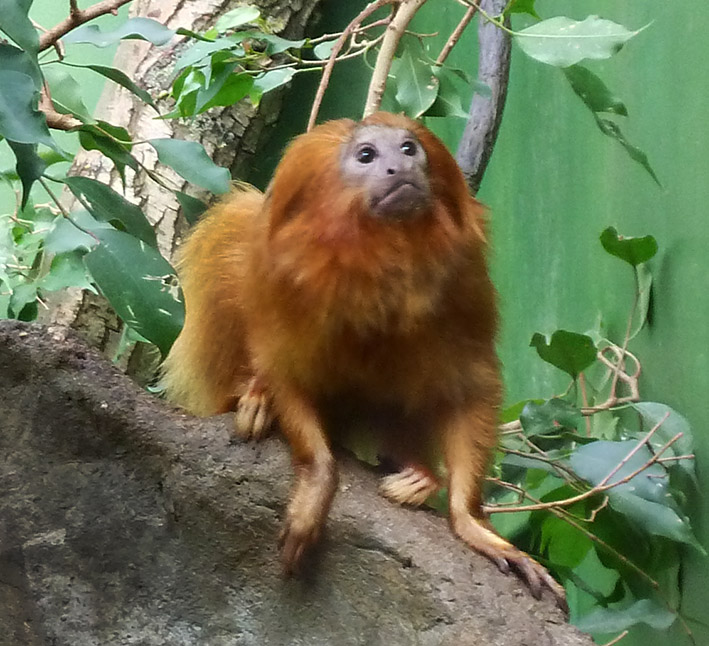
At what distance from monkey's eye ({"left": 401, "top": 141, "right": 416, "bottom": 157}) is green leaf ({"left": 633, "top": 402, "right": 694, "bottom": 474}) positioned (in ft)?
3.15

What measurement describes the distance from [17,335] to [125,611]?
52 cm

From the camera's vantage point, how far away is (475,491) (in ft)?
6.02

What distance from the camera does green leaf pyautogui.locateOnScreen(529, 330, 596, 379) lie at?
2428 millimetres

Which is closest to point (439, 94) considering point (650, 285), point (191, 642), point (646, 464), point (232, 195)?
point (232, 195)

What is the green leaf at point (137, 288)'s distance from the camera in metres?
1.32

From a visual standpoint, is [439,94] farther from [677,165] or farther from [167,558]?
[167,558]

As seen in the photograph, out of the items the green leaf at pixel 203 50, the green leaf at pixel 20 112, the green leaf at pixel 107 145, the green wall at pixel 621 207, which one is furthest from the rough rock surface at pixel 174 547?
the green wall at pixel 621 207

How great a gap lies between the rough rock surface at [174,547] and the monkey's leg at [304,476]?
0.11 ft

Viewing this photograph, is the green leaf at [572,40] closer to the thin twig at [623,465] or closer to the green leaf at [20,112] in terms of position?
the thin twig at [623,465]

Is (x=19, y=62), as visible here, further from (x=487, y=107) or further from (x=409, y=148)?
(x=487, y=107)

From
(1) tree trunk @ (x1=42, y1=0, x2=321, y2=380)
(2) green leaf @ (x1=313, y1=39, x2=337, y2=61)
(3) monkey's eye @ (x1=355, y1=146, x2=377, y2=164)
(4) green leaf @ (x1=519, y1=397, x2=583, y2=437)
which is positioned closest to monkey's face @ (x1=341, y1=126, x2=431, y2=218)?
(3) monkey's eye @ (x1=355, y1=146, x2=377, y2=164)

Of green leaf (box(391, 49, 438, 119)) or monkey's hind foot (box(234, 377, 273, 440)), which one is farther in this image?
green leaf (box(391, 49, 438, 119))

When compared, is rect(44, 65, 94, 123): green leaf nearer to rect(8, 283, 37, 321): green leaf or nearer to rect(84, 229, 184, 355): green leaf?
rect(8, 283, 37, 321): green leaf

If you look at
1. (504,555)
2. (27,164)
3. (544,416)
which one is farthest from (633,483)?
(27,164)
